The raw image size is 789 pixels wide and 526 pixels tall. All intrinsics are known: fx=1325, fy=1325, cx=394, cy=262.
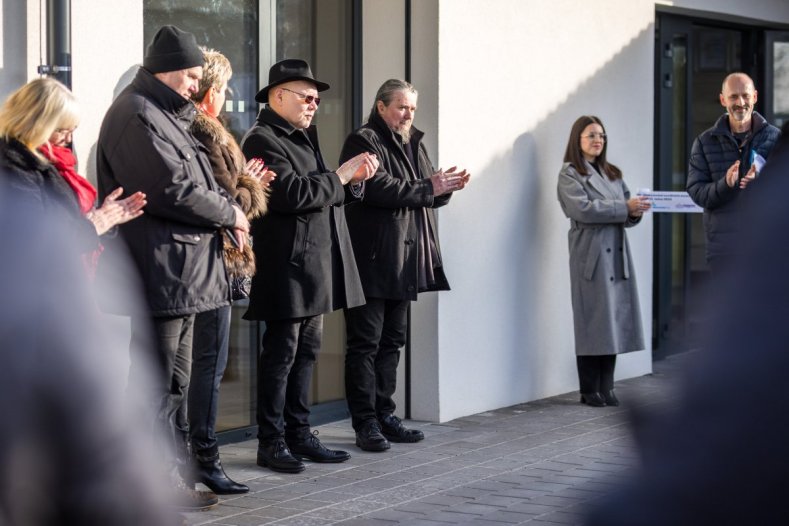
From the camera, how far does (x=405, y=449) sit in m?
7.62

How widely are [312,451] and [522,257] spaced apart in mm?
2931

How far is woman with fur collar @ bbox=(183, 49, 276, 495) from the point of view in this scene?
597 cm

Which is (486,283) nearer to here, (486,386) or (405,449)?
(486,386)

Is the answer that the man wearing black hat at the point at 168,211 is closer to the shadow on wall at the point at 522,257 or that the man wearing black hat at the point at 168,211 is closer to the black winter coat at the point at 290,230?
→ the black winter coat at the point at 290,230

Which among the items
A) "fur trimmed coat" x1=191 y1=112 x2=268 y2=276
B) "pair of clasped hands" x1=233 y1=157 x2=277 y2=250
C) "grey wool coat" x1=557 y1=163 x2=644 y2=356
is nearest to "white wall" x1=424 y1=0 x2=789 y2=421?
"grey wool coat" x1=557 y1=163 x2=644 y2=356

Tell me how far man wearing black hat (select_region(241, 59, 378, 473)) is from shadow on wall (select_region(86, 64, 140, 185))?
706 mm

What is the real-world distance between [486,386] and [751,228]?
7895 millimetres

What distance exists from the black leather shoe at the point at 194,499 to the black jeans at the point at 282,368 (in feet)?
2.77

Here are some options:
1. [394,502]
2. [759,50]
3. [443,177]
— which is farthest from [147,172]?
[759,50]

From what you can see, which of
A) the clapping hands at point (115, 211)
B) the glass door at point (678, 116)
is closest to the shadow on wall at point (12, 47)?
the clapping hands at point (115, 211)

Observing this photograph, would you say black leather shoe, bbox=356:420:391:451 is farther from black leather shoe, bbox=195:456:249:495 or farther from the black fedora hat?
the black fedora hat

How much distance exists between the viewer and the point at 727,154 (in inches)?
352

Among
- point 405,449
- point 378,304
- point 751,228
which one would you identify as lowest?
point 405,449

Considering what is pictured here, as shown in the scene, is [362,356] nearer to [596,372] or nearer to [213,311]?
[213,311]
